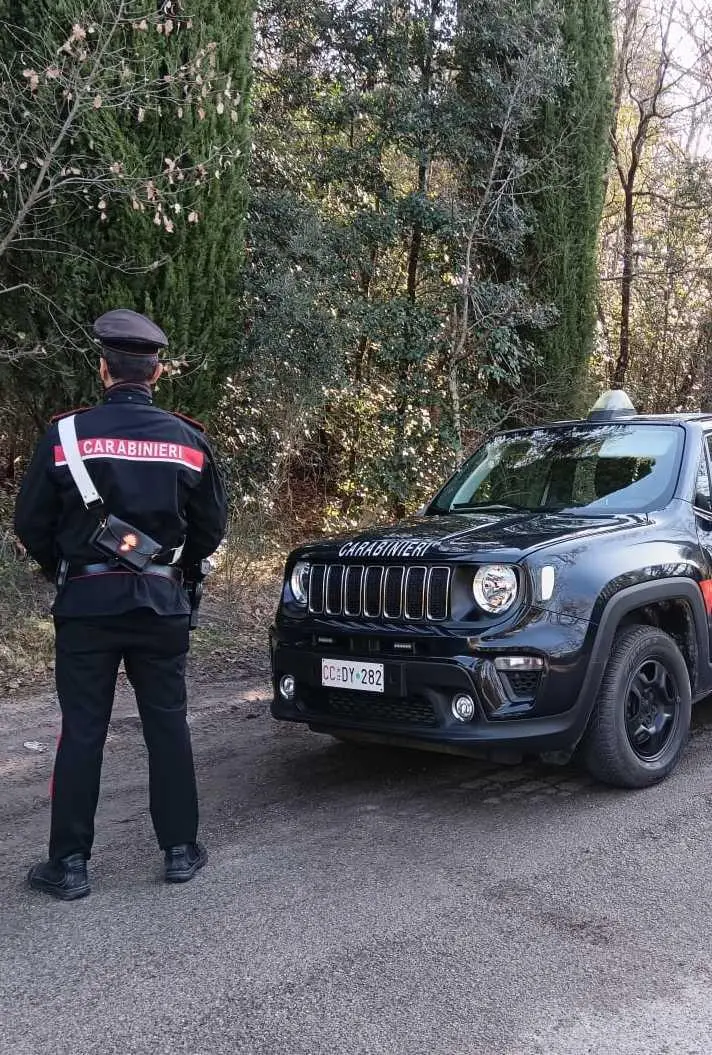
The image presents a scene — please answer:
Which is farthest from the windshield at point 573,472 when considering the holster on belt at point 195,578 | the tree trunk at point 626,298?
the tree trunk at point 626,298

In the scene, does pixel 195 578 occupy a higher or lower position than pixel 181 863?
higher

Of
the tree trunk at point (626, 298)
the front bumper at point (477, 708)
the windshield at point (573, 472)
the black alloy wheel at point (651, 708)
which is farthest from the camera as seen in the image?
the tree trunk at point (626, 298)

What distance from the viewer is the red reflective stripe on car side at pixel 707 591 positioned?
4.98m

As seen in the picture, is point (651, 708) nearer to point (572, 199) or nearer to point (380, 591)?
point (380, 591)

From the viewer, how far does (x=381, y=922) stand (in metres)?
3.32

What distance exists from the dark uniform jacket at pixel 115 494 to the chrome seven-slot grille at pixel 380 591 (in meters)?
1.05

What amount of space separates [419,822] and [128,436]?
6.84 ft

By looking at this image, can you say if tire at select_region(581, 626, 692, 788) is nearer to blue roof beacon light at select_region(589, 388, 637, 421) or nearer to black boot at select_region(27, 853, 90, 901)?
blue roof beacon light at select_region(589, 388, 637, 421)

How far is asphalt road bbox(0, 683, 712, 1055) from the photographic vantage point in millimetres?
2682

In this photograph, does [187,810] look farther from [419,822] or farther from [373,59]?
[373,59]

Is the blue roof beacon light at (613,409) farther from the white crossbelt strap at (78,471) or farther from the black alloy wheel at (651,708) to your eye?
the white crossbelt strap at (78,471)

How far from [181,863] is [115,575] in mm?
1127

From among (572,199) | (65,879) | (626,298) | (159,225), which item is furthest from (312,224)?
(626,298)

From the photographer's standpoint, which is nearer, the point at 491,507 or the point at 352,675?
the point at 352,675
